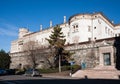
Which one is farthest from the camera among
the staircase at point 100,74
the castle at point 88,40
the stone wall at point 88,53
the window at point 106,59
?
the castle at point 88,40

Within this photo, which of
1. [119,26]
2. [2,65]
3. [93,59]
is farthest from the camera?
[119,26]

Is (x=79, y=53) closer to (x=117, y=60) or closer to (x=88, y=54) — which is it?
(x=88, y=54)

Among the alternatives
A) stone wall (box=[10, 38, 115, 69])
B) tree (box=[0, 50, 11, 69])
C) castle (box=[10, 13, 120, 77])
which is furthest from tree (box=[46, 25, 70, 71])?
tree (box=[0, 50, 11, 69])

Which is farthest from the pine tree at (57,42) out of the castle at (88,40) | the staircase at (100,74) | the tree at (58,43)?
the staircase at (100,74)

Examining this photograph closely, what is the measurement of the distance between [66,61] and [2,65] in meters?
25.1

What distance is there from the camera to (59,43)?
4209 centimetres

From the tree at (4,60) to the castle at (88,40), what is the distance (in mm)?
2026

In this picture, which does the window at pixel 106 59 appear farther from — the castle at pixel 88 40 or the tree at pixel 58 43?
the tree at pixel 58 43

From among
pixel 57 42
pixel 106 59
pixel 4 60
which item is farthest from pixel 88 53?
pixel 4 60

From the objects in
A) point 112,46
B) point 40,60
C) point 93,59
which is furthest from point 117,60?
point 40,60

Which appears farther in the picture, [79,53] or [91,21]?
[91,21]

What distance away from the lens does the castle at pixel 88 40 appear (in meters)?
38.8

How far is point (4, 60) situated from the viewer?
61.5m

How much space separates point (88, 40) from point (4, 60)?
2594cm
